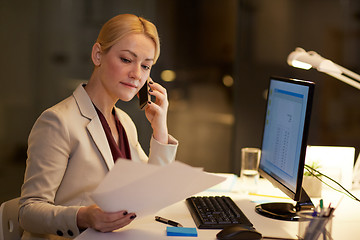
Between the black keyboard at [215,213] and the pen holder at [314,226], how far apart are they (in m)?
0.24

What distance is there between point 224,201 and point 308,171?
425 mm

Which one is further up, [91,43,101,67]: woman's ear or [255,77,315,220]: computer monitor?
[91,43,101,67]: woman's ear

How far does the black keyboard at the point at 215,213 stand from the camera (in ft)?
4.55

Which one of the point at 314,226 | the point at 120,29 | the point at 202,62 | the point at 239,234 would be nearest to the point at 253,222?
the point at 239,234

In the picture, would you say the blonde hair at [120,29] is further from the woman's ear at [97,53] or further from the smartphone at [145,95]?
the smartphone at [145,95]

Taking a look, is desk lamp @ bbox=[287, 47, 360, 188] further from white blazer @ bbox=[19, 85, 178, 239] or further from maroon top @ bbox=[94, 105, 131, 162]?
white blazer @ bbox=[19, 85, 178, 239]

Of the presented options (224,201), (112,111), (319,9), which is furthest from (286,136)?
(319,9)

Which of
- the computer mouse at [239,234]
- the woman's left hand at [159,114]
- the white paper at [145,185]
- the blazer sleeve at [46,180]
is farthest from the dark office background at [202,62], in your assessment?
the computer mouse at [239,234]

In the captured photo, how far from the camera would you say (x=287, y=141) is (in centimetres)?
153

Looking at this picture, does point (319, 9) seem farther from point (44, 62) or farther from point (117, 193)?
point (117, 193)

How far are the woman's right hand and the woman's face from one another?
0.52 metres

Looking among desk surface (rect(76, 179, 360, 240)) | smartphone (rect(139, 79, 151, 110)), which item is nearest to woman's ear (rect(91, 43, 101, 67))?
smartphone (rect(139, 79, 151, 110))

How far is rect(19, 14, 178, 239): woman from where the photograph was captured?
1398 millimetres

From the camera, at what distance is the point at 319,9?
342 centimetres
